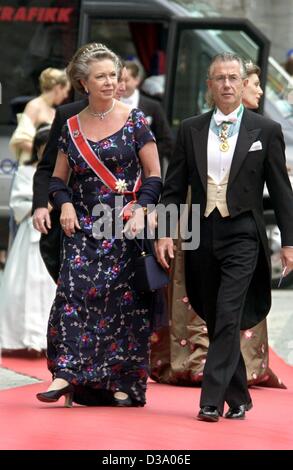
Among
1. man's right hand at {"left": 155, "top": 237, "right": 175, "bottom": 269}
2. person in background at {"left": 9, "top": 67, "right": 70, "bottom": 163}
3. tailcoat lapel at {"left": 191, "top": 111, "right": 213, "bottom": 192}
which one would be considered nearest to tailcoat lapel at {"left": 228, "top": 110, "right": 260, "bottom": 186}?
tailcoat lapel at {"left": 191, "top": 111, "right": 213, "bottom": 192}

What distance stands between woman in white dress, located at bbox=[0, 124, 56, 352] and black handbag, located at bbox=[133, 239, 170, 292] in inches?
101

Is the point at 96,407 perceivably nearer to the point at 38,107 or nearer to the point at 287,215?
the point at 287,215

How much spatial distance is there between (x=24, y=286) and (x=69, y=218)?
8.93 ft

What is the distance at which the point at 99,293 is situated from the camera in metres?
7.90

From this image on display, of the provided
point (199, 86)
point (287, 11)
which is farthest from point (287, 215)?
point (287, 11)

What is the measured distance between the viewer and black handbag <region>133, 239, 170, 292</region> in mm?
7750

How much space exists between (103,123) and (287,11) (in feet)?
54.7

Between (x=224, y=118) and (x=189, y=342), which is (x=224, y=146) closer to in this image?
(x=224, y=118)

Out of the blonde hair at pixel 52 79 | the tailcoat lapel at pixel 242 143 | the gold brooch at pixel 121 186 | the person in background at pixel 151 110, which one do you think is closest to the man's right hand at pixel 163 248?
the gold brooch at pixel 121 186

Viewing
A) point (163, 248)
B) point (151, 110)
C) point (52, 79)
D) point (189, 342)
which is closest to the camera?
point (163, 248)

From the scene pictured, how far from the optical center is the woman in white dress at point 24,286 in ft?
34.2

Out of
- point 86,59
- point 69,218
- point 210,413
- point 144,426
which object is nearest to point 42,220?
point 69,218

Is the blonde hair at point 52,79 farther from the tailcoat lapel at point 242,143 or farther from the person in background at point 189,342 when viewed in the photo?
the tailcoat lapel at point 242,143

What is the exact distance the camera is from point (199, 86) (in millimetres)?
15430
